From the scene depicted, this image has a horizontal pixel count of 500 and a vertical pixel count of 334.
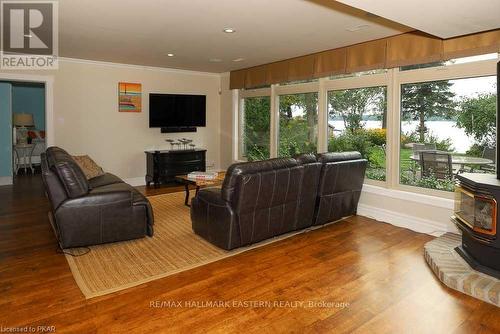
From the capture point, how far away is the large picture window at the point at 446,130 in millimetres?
3883

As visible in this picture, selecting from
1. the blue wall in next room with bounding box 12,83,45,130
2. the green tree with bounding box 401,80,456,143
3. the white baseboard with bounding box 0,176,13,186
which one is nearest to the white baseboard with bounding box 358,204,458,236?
the green tree with bounding box 401,80,456,143

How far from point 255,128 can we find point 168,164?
1952 mm

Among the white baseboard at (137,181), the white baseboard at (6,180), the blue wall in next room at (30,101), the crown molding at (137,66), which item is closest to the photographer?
the crown molding at (137,66)

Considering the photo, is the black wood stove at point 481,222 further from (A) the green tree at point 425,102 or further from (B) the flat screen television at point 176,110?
(B) the flat screen television at point 176,110

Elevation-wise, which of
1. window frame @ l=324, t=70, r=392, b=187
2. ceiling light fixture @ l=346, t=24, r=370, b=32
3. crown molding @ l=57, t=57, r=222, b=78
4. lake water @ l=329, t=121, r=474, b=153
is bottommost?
lake water @ l=329, t=121, r=474, b=153

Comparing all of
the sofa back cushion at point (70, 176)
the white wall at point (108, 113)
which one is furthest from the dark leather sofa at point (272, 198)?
the white wall at point (108, 113)

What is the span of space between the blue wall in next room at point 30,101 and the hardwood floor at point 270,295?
7.34 metres

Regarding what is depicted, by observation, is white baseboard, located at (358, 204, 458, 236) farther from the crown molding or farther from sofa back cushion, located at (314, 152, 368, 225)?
the crown molding

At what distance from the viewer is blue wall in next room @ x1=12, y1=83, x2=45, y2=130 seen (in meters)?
9.63

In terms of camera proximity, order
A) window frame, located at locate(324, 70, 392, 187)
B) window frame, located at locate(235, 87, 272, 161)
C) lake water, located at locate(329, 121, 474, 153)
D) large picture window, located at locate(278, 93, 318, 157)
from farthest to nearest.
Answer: window frame, located at locate(235, 87, 272, 161)
large picture window, located at locate(278, 93, 318, 157)
window frame, located at locate(324, 70, 392, 187)
lake water, located at locate(329, 121, 474, 153)

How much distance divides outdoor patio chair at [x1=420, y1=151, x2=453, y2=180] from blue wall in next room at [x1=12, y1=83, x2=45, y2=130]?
32.0 ft

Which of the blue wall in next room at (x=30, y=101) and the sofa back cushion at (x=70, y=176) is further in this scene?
the blue wall in next room at (x=30, y=101)

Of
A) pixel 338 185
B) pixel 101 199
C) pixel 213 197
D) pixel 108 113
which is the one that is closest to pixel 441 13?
pixel 338 185

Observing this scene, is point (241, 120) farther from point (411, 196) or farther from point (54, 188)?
point (54, 188)
